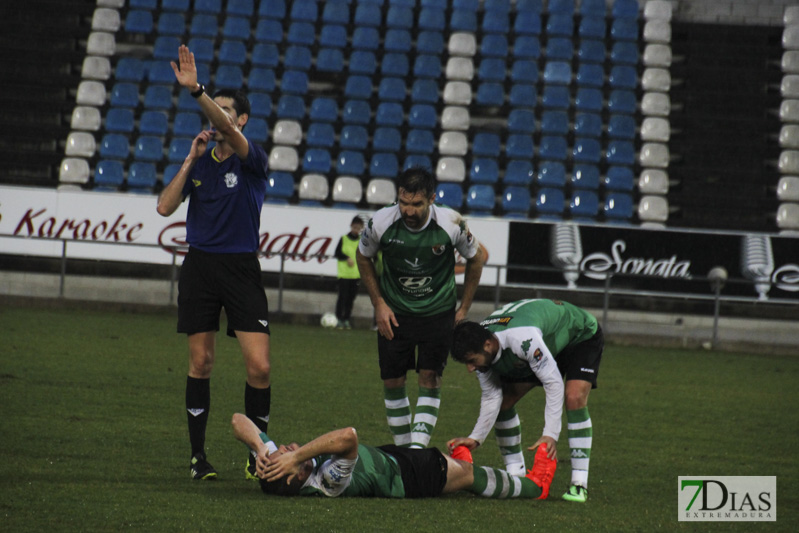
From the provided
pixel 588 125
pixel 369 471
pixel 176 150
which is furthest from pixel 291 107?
pixel 369 471

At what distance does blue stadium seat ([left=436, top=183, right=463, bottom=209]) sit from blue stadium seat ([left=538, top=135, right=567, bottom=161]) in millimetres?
1782

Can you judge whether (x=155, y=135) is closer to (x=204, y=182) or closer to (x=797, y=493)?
(x=204, y=182)

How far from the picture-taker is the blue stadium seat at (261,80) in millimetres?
19734

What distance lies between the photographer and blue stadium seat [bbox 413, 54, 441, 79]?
65.6ft

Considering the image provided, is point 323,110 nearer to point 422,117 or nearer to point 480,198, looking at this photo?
point 422,117

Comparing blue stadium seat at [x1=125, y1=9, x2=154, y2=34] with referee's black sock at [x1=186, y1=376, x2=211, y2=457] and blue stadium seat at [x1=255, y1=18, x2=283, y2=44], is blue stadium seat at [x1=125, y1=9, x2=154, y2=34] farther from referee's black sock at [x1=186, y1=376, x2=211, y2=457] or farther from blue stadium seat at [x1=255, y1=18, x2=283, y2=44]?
referee's black sock at [x1=186, y1=376, x2=211, y2=457]

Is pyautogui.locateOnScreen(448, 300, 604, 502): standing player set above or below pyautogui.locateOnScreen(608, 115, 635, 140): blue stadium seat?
below

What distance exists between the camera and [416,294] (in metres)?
6.21

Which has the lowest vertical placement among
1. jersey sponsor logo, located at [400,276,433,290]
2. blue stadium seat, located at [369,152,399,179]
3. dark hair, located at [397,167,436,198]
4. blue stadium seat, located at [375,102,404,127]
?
jersey sponsor logo, located at [400,276,433,290]

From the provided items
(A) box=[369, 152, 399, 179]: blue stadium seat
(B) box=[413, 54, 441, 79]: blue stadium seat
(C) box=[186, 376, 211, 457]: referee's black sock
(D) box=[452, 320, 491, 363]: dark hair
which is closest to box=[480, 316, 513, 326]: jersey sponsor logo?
(D) box=[452, 320, 491, 363]: dark hair

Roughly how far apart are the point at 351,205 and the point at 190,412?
487 inches

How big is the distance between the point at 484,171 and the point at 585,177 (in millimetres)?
1794

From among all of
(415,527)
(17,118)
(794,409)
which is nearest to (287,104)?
(17,118)

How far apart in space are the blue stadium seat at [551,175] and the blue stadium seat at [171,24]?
7.52 m
